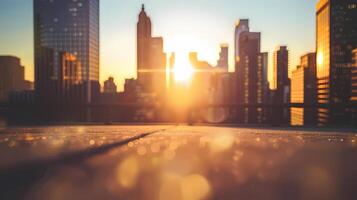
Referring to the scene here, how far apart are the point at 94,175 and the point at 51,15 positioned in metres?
202

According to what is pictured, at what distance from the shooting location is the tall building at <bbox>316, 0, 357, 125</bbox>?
429ft

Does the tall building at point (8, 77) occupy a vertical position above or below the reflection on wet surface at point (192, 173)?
above

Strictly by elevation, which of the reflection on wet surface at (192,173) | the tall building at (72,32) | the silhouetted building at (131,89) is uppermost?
the tall building at (72,32)

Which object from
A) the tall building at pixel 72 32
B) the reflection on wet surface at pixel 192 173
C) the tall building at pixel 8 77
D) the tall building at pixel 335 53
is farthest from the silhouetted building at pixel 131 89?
the reflection on wet surface at pixel 192 173

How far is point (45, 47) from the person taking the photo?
167125mm

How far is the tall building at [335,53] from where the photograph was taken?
130625 mm

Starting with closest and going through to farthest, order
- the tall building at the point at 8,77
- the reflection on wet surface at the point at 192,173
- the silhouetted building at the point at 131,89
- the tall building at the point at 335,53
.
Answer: the reflection on wet surface at the point at 192,173, the tall building at the point at 335,53, the silhouetted building at the point at 131,89, the tall building at the point at 8,77

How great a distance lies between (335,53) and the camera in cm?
13888

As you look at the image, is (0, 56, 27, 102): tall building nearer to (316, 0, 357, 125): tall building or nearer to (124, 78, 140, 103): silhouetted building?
(124, 78, 140, 103): silhouetted building

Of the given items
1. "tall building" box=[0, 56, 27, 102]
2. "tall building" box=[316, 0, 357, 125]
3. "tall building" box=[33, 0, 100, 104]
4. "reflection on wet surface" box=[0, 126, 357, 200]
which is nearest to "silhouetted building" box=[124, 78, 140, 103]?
"tall building" box=[33, 0, 100, 104]

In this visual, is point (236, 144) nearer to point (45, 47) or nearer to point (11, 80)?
point (45, 47)

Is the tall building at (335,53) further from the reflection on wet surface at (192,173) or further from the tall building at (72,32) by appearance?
the reflection on wet surface at (192,173)

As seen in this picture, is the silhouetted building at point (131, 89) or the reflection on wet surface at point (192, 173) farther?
the silhouetted building at point (131, 89)

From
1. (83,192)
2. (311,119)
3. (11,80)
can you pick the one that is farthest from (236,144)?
(11,80)
